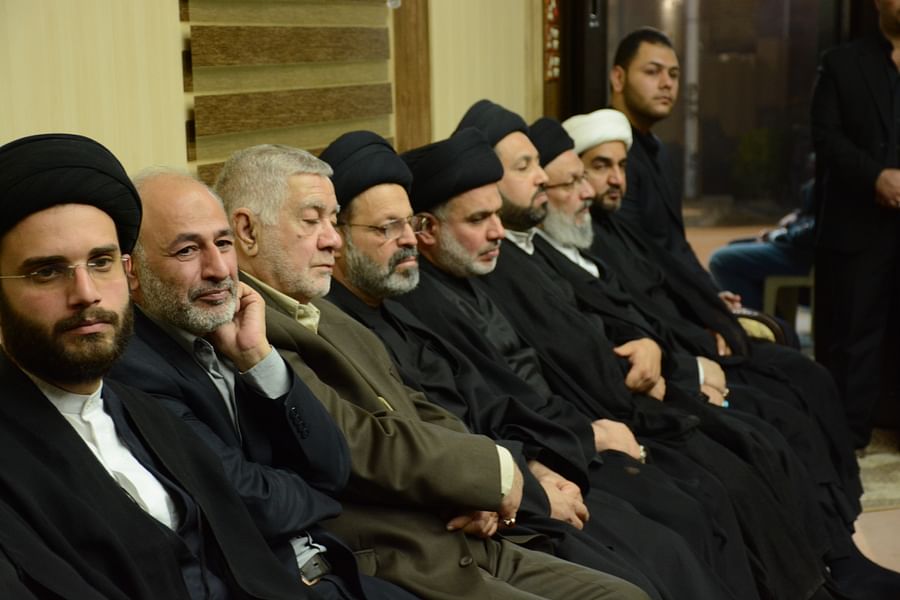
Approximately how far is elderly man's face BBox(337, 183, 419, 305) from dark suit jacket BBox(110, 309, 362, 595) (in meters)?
0.91

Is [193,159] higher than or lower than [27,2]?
lower

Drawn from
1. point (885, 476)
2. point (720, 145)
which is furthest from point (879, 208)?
point (720, 145)

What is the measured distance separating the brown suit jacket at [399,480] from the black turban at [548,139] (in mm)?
2079

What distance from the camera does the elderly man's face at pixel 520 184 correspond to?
469 cm

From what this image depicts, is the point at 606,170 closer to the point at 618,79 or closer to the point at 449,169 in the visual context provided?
the point at 618,79

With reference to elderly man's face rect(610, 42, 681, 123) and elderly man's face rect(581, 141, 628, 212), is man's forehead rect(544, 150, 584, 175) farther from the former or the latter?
elderly man's face rect(610, 42, 681, 123)

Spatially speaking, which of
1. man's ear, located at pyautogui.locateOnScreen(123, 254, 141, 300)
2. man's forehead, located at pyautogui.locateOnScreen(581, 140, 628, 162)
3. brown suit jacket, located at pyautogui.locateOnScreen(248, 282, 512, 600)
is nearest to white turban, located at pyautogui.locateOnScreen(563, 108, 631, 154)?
man's forehead, located at pyautogui.locateOnScreen(581, 140, 628, 162)

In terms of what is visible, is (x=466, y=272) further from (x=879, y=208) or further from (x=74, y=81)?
(x=879, y=208)

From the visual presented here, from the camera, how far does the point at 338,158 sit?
12.2 feet

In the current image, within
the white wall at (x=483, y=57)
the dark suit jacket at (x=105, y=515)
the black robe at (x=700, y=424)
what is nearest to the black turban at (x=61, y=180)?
the dark suit jacket at (x=105, y=515)

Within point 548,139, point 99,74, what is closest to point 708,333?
point 548,139

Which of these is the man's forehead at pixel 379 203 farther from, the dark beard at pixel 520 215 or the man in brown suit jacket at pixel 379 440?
the dark beard at pixel 520 215

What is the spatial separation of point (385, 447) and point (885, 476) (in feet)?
12.5

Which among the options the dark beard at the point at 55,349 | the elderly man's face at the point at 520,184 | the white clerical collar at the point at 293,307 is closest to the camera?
the dark beard at the point at 55,349
